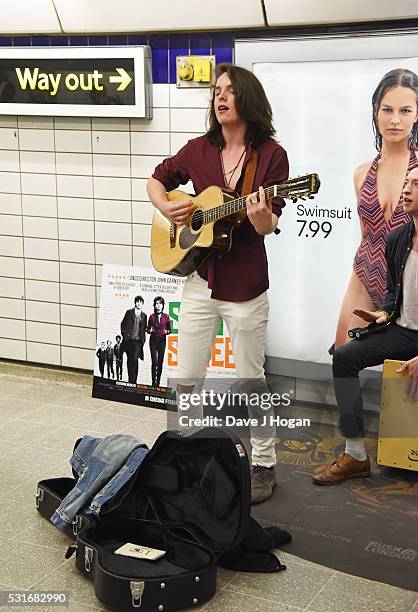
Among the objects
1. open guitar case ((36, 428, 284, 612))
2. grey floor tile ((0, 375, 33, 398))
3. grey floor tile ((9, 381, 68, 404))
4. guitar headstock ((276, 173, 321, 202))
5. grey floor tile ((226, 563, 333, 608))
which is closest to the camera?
open guitar case ((36, 428, 284, 612))

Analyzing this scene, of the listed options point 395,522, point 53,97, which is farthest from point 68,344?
point 395,522

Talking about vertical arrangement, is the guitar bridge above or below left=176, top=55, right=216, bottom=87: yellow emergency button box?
below

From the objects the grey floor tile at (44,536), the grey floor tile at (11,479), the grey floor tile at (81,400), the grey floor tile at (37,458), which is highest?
the grey floor tile at (81,400)

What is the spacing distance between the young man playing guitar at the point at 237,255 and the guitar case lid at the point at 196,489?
1.79ft

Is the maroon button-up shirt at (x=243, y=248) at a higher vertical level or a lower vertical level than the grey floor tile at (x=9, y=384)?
higher

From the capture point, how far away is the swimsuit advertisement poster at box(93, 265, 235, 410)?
5.26 m

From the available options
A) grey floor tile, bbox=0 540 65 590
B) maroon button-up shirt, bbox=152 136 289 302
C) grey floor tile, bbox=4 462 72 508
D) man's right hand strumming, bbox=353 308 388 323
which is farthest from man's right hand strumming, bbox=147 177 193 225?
grey floor tile, bbox=0 540 65 590

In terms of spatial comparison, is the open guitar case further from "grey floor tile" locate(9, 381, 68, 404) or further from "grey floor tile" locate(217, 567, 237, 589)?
"grey floor tile" locate(9, 381, 68, 404)

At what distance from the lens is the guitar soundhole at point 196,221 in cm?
403

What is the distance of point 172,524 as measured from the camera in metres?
3.48

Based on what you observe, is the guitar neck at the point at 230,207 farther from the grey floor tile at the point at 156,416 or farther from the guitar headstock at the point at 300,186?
the grey floor tile at the point at 156,416

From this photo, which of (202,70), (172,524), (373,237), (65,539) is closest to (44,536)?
(65,539)

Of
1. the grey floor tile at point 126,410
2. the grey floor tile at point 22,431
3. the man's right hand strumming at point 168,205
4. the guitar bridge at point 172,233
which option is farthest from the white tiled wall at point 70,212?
the guitar bridge at point 172,233

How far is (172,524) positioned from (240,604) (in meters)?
0.42
